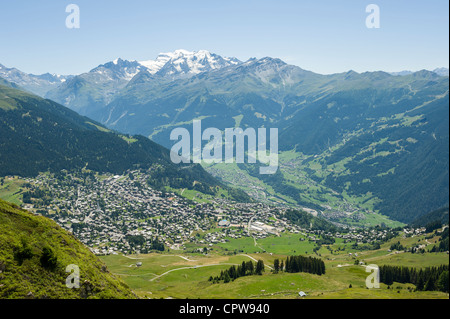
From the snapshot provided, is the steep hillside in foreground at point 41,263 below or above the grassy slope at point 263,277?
above

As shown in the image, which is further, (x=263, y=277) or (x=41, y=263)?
(x=263, y=277)

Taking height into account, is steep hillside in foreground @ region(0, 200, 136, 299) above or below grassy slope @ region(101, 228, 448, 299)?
above

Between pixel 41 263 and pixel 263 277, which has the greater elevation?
pixel 41 263

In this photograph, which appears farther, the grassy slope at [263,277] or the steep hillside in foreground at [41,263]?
the grassy slope at [263,277]

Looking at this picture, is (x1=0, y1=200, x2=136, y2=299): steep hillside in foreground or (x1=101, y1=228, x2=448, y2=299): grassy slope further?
(x1=101, y1=228, x2=448, y2=299): grassy slope
